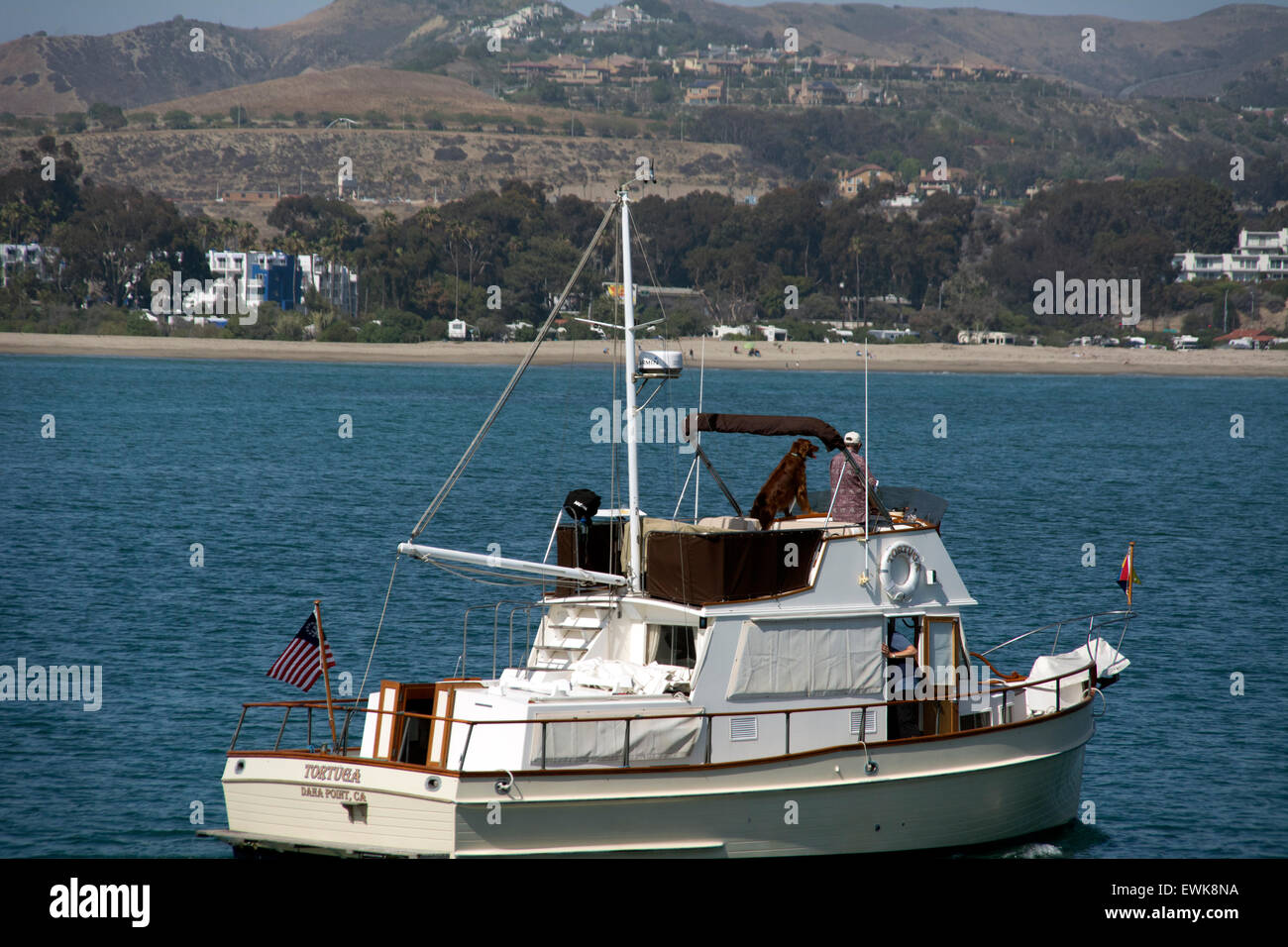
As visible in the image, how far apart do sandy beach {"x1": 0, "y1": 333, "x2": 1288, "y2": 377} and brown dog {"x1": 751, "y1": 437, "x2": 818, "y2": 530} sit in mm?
125272

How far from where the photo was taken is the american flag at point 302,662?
1925cm

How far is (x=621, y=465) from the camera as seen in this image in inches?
2827

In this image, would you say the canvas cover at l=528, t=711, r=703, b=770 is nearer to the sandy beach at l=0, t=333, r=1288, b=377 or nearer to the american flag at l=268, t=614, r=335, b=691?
the american flag at l=268, t=614, r=335, b=691

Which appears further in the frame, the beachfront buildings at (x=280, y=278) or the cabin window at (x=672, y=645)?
the beachfront buildings at (x=280, y=278)

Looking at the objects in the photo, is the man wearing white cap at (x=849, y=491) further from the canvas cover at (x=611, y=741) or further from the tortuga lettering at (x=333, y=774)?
the tortuga lettering at (x=333, y=774)

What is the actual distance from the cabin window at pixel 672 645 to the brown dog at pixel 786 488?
70.5 inches

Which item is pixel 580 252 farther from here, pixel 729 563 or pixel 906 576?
pixel 729 563

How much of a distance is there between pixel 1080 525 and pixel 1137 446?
36.0 metres

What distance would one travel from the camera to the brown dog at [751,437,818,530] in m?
20.5

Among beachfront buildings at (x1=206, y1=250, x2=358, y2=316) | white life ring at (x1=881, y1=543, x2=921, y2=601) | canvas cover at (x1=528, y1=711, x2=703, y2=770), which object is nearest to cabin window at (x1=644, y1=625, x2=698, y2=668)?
canvas cover at (x1=528, y1=711, x2=703, y2=770)

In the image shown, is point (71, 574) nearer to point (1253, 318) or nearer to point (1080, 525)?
point (1080, 525)

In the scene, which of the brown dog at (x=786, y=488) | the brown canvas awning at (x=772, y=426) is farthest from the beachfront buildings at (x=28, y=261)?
the brown canvas awning at (x=772, y=426)

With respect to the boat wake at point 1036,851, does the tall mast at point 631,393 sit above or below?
above
